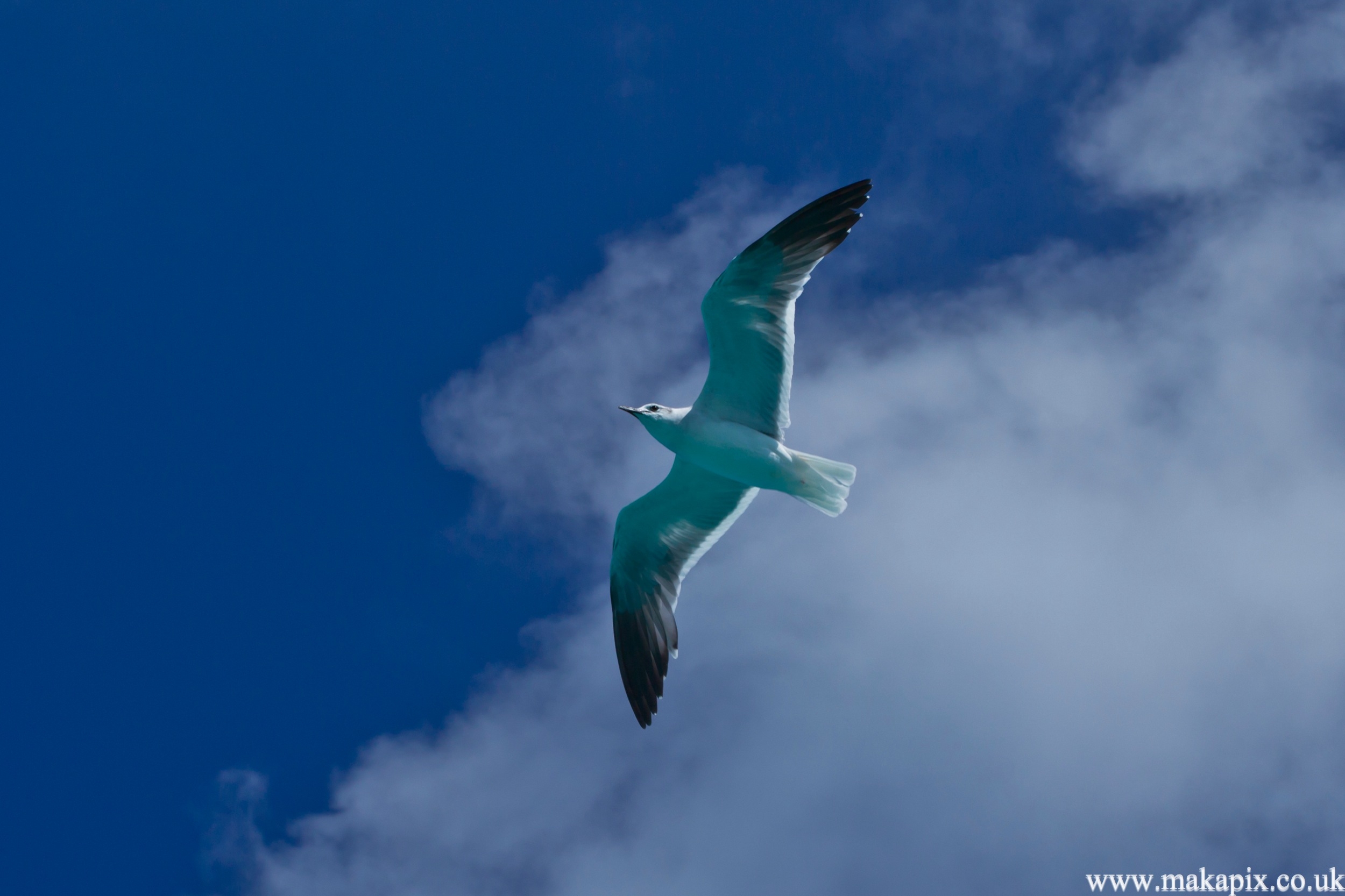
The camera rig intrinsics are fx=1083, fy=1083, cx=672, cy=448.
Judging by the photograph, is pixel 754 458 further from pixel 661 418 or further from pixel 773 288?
pixel 773 288

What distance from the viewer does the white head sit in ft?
39.0

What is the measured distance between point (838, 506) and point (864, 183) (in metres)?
3.38

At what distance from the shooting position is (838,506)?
11.6m

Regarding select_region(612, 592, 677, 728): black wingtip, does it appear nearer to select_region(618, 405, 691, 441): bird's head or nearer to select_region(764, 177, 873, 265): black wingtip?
select_region(618, 405, 691, 441): bird's head

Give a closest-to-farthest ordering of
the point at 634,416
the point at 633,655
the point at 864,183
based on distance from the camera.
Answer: the point at 864,183
the point at 634,416
the point at 633,655

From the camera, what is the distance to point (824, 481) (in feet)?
37.9

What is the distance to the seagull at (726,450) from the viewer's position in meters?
11.2

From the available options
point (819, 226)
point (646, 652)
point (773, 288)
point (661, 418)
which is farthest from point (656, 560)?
point (819, 226)

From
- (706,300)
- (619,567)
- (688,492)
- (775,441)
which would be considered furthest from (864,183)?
(619,567)

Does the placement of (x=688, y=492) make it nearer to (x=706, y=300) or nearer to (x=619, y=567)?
(x=619, y=567)

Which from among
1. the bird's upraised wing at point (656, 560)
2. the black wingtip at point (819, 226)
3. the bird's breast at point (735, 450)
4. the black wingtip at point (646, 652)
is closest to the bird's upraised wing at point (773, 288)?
the black wingtip at point (819, 226)

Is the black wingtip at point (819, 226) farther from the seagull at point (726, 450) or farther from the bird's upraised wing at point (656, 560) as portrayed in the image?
the bird's upraised wing at point (656, 560)

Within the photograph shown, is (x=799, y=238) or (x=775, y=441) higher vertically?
(x=799, y=238)

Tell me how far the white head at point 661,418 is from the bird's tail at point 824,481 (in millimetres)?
1307
